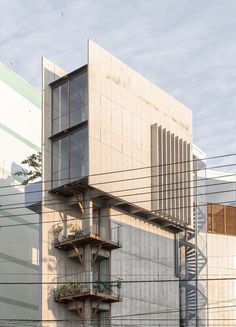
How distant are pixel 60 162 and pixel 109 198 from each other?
3492mm

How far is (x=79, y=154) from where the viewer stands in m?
56.0

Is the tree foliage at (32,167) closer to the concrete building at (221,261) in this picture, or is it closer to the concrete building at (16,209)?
the concrete building at (16,209)

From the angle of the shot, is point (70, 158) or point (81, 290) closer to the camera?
point (81, 290)

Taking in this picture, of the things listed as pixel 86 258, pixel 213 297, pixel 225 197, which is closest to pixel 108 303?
pixel 86 258

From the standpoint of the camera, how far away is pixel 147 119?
6053 centimetres

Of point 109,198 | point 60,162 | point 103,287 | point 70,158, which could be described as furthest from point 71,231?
point 70,158

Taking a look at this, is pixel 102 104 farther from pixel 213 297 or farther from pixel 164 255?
pixel 213 297

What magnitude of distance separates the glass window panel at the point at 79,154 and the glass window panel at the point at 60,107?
1.36 metres

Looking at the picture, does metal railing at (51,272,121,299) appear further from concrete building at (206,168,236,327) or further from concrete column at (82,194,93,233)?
concrete building at (206,168,236,327)

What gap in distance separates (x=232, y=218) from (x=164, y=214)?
1822 cm

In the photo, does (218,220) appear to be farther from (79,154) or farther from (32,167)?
(79,154)

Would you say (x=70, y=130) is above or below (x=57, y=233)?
above

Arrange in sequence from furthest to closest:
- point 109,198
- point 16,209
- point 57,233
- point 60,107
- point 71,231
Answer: point 16,209 < point 60,107 < point 109,198 < point 71,231 < point 57,233

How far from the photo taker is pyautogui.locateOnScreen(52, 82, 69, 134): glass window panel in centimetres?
5769
